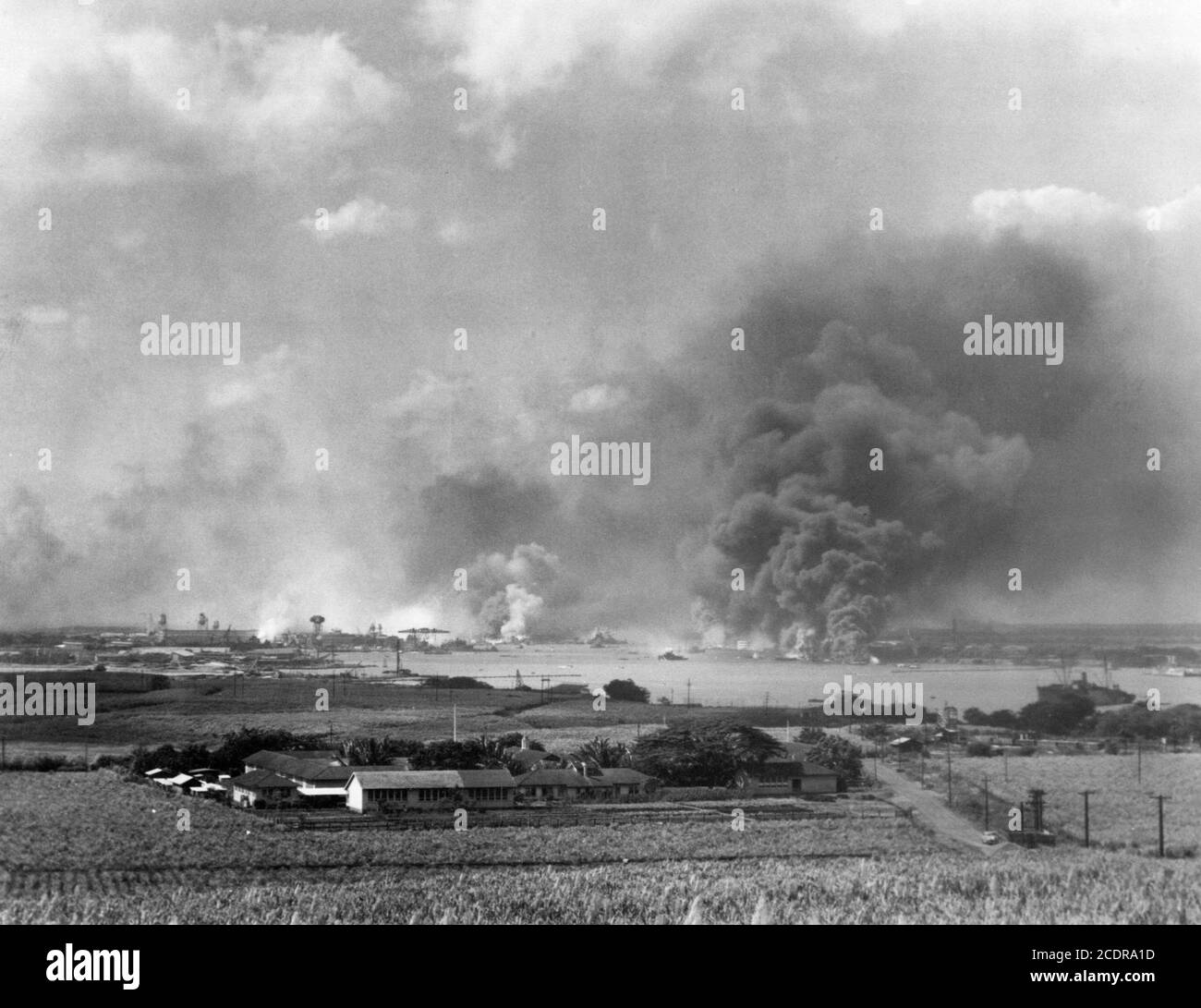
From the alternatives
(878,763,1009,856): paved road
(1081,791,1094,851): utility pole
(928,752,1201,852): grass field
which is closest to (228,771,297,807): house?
(878,763,1009,856): paved road

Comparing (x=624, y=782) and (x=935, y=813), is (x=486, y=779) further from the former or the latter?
(x=935, y=813)

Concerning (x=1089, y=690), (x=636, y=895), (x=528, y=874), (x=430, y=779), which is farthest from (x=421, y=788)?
(x=1089, y=690)

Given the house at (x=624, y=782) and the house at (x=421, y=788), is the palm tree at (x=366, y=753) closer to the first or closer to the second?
the house at (x=421, y=788)

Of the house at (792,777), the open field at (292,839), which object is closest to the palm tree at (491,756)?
the open field at (292,839)

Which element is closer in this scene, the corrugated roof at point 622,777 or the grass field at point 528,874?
the grass field at point 528,874

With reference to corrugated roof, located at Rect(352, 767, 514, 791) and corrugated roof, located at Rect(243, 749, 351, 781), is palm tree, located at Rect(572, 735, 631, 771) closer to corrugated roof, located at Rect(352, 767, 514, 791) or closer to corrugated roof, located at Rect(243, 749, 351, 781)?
corrugated roof, located at Rect(352, 767, 514, 791)
